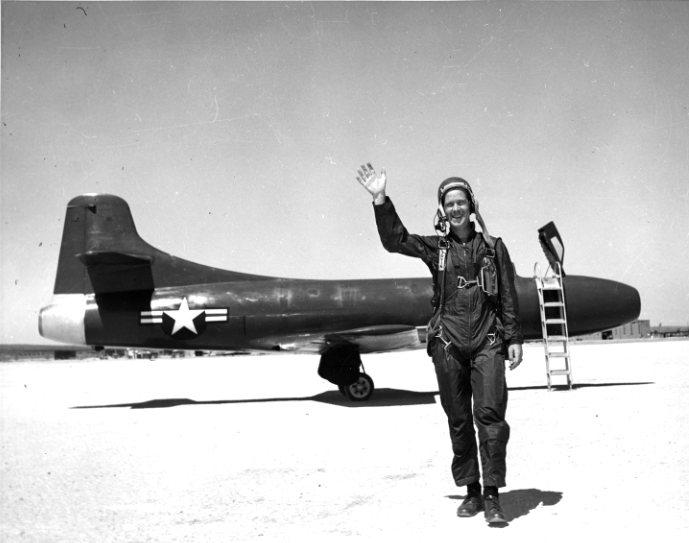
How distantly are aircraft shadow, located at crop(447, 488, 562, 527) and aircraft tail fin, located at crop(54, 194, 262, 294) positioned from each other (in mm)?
9558

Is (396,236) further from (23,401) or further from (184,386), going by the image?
(184,386)

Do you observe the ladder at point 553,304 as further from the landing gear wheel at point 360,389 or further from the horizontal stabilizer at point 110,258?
the horizontal stabilizer at point 110,258

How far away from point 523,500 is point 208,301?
9.24m

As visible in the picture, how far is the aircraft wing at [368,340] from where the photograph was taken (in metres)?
10.9

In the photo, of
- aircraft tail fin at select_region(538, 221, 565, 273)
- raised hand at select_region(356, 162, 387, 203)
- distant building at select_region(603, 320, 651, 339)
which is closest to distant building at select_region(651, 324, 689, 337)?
distant building at select_region(603, 320, 651, 339)

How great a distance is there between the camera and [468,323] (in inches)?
151

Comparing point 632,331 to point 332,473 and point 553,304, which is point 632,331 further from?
point 332,473

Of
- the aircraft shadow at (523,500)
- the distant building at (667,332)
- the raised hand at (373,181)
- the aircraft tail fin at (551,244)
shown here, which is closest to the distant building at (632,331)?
the distant building at (667,332)

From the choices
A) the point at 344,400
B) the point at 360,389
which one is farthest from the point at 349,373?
the point at 344,400

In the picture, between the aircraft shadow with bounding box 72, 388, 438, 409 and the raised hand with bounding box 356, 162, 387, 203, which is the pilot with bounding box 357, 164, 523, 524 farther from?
the aircraft shadow with bounding box 72, 388, 438, 409

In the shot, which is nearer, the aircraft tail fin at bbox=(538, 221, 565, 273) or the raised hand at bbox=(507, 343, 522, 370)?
the raised hand at bbox=(507, 343, 522, 370)

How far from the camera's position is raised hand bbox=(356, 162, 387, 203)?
387 centimetres

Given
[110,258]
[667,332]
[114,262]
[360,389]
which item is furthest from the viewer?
[667,332]

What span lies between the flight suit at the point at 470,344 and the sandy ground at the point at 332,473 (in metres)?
0.45
